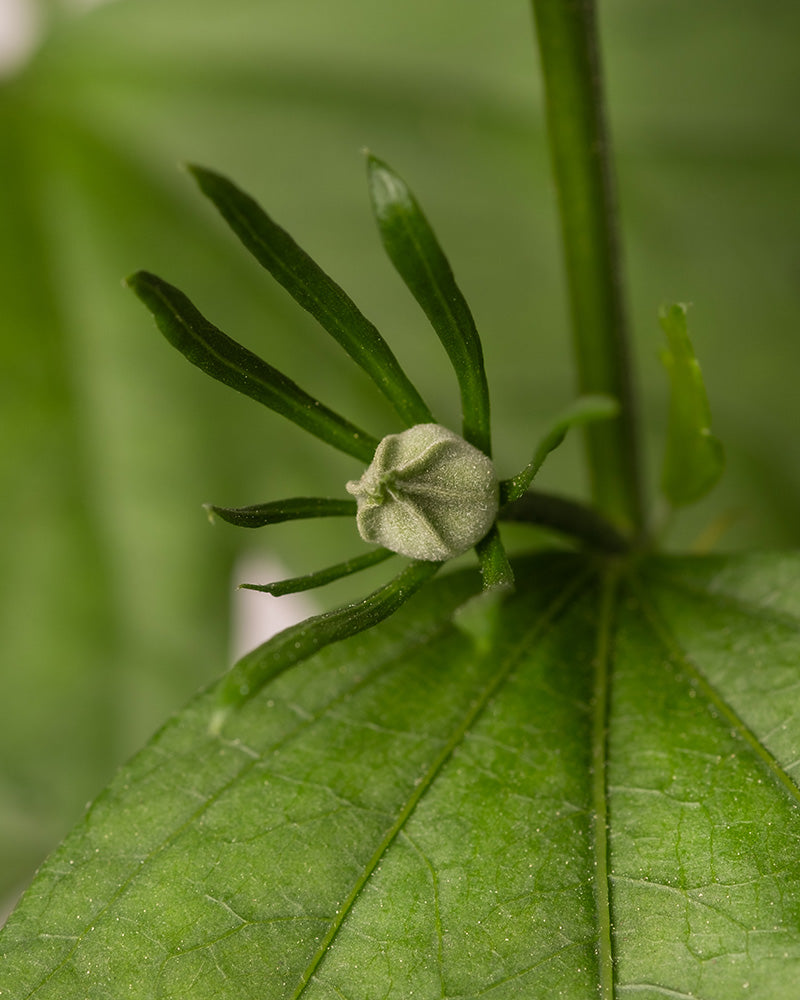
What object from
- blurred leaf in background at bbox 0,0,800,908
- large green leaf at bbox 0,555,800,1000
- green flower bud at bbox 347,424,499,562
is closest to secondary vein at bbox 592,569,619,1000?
large green leaf at bbox 0,555,800,1000

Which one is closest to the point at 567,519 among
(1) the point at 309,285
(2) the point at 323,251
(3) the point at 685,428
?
(3) the point at 685,428

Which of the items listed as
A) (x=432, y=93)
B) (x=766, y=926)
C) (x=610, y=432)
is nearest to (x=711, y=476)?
(x=610, y=432)

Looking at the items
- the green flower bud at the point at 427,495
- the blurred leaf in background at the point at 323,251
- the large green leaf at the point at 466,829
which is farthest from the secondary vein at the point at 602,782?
the blurred leaf in background at the point at 323,251

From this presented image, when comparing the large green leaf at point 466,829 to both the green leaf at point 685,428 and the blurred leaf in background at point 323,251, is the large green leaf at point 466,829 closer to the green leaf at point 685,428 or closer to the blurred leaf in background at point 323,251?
the green leaf at point 685,428

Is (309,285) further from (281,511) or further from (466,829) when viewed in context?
(466,829)

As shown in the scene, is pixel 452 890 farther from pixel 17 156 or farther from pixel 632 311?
pixel 17 156

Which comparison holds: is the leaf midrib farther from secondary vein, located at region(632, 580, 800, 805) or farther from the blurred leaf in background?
the blurred leaf in background
